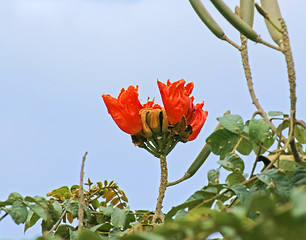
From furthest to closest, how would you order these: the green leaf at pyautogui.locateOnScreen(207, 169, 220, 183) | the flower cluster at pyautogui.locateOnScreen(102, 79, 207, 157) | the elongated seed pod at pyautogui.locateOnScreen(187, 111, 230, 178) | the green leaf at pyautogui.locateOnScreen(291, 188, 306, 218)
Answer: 1. the flower cluster at pyautogui.locateOnScreen(102, 79, 207, 157)
2. the elongated seed pod at pyautogui.locateOnScreen(187, 111, 230, 178)
3. the green leaf at pyautogui.locateOnScreen(207, 169, 220, 183)
4. the green leaf at pyautogui.locateOnScreen(291, 188, 306, 218)

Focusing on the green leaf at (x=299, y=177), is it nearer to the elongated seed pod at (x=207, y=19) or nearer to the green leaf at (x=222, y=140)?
the green leaf at (x=222, y=140)

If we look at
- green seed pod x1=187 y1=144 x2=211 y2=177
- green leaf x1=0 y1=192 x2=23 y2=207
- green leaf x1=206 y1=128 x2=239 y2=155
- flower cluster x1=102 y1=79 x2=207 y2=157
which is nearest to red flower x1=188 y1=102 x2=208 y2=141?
flower cluster x1=102 y1=79 x2=207 y2=157

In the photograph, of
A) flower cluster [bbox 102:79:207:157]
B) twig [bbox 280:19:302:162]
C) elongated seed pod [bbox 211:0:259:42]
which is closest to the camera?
twig [bbox 280:19:302:162]

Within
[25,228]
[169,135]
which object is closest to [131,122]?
[169,135]

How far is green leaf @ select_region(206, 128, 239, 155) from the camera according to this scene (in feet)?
4.50

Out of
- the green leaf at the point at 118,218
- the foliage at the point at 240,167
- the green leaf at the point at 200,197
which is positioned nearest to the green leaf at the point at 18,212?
the foliage at the point at 240,167

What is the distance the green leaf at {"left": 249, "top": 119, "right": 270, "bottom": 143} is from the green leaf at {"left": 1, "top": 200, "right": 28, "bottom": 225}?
1.94 feet

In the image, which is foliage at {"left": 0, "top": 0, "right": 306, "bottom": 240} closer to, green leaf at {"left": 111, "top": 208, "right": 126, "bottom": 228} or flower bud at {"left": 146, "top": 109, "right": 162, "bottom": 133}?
green leaf at {"left": 111, "top": 208, "right": 126, "bottom": 228}

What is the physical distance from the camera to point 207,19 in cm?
154

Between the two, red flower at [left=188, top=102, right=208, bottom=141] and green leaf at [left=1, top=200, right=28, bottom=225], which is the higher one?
red flower at [left=188, top=102, right=208, bottom=141]

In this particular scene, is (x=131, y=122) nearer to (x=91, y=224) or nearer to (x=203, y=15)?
(x=91, y=224)

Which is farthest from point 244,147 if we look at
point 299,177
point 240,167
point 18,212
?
point 18,212

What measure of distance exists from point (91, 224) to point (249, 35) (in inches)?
37.6

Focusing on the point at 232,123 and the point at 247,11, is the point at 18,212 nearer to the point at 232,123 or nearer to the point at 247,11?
the point at 232,123
